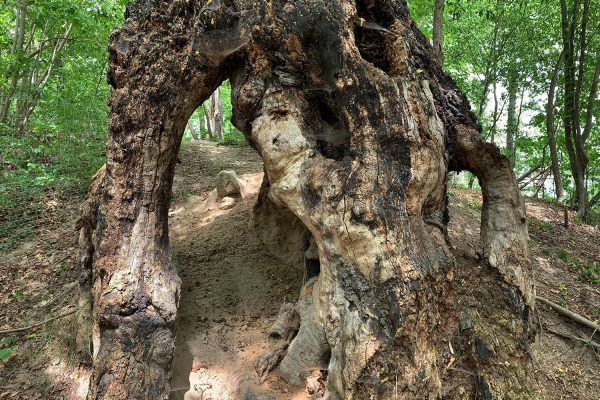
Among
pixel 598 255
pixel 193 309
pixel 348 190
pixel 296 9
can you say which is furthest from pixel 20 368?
pixel 598 255

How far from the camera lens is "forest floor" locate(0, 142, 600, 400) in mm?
3133

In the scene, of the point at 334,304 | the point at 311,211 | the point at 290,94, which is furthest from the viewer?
the point at 290,94

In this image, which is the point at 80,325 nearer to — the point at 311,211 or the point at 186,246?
the point at 186,246

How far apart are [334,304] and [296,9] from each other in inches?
84.2

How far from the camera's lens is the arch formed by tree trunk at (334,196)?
7.98ft

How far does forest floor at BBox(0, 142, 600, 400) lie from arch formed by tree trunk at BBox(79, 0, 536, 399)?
0.37 m

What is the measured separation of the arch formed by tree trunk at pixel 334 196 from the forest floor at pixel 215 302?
0.37 metres

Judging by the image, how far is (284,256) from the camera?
13.6 ft

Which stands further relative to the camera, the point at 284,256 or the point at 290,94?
the point at 284,256

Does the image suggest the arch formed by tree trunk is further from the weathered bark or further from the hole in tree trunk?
the weathered bark

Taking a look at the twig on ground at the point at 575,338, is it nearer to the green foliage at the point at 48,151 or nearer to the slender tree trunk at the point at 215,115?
the green foliage at the point at 48,151

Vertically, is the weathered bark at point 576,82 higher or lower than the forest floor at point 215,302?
higher

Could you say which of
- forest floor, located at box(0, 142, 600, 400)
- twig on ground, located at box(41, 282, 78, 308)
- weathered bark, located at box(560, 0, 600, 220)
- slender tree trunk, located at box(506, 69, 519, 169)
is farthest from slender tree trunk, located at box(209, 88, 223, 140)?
twig on ground, located at box(41, 282, 78, 308)

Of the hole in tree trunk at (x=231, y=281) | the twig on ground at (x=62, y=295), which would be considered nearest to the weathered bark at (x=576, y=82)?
the hole in tree trunk at (x=231, y=281)
